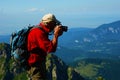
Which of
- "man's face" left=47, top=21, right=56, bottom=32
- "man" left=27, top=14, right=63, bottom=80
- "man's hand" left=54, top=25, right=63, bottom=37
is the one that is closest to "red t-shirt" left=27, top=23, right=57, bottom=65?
"man" left=27, top=14, right=63, bottom=80

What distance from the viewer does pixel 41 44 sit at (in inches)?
572

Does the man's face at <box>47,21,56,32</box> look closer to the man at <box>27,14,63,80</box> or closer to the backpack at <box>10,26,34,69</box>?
the man at <box>27,14,63,80</box>

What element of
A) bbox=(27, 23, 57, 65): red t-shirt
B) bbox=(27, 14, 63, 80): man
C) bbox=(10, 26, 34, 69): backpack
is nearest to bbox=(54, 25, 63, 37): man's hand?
bbox=(27, 14, 63, 80): man

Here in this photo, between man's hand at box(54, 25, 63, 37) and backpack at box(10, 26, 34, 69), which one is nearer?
man's hand at box(54, 25, 63, 37)

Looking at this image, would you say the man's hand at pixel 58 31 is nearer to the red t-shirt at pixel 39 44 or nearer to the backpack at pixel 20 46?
the red t-shirt at pixel 39 44

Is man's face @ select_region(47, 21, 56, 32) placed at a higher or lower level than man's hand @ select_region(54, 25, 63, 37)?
higher

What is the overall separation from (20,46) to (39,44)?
1.05m

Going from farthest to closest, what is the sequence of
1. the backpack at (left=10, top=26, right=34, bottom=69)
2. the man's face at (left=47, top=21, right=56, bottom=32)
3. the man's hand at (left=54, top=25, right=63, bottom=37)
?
the backpack at (left=10, top=26, right=34, bottom=69)
the man's face at (left=47, top=21, right=56, bottom=32)
the man's hand at (left=54, top=25, right=63, bottom=37)

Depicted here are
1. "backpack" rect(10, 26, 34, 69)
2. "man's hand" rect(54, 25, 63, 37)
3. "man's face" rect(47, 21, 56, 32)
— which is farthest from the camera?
"backpack" rect(10, 26, 34, 69)

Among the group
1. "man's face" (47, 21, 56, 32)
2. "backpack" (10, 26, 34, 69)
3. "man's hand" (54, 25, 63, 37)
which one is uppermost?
"man's face" (47, 21, 56, 32)

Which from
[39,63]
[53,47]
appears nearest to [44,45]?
[53,47]

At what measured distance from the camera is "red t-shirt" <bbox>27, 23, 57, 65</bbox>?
14320 mm

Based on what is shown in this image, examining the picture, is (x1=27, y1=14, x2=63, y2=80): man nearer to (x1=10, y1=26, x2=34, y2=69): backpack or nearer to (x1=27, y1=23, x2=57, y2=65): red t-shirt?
(x1=27, y1=23, x2=57, y2=65): red t-shirt

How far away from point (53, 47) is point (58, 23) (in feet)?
4.27
